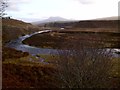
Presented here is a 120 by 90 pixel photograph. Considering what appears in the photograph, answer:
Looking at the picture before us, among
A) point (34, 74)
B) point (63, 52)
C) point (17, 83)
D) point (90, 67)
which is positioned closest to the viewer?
point (90, 67)

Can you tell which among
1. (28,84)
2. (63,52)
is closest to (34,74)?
(28,84)

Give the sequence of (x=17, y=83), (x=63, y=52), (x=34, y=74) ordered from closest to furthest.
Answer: (x=63, y=52)
(x=17, y=83)
(x=34, y=74)

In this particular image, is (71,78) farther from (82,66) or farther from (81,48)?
(81,48)

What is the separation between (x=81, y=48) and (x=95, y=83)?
74.1 inches

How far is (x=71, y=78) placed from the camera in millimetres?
11852

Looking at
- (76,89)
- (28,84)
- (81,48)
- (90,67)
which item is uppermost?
(81,48)

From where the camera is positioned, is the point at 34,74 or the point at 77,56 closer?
the point at 77,56

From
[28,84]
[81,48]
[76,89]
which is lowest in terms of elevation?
[28,84]

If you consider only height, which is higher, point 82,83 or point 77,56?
point 77,56

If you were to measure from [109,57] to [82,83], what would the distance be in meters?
1.92

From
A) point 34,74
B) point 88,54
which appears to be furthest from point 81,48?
point 34,74

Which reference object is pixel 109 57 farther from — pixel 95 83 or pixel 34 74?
pixel 34 74

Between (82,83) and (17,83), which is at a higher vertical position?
(82,83)

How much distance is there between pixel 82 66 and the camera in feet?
38.2
